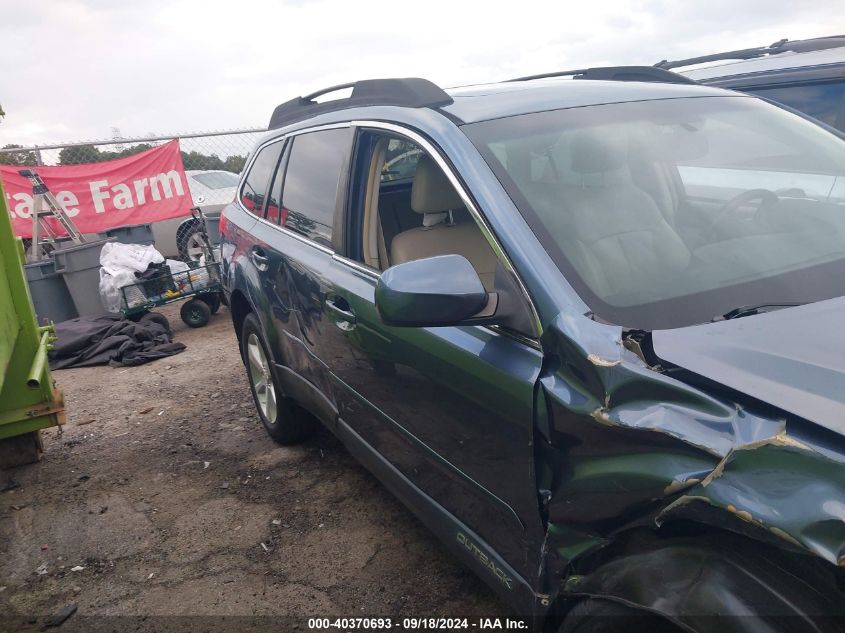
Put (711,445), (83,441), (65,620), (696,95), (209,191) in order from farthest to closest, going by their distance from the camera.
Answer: (209,191)
(83,441)
(65,620)
(696,95)
(711,445)

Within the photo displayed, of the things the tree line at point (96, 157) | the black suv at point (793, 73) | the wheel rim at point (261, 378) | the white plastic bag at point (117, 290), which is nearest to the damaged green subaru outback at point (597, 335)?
the wheel rim at point (261, 378)

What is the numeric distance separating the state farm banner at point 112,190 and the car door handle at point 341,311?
7000 mm

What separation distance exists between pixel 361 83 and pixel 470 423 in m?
Result: 1.53

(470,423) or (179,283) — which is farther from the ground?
(470,423)

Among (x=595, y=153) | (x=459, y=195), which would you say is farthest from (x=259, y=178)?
(x=595, y=153)

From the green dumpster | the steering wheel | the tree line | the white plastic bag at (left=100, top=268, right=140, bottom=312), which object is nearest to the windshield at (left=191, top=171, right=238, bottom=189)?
the tree line

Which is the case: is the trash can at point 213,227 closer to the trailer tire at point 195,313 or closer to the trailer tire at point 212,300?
the trailer tire at point 212,300

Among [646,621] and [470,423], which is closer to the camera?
[646,621]

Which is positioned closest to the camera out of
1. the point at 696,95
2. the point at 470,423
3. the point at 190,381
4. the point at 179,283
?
the point at 470,423

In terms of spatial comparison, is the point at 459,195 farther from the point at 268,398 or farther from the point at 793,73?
the point at 793,73

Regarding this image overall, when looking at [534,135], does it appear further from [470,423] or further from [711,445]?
[711,445]

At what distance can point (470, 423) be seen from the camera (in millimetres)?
2002

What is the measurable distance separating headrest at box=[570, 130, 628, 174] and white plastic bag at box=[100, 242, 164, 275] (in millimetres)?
5962

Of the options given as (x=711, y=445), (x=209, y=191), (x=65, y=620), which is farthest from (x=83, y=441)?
(x=209, y=191)
